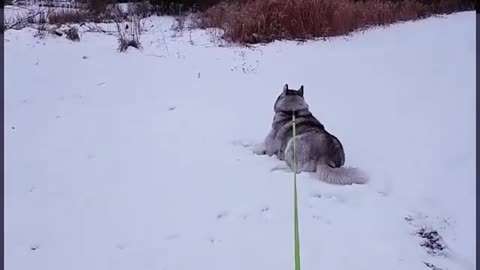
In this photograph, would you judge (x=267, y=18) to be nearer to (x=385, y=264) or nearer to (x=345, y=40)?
(x=345, y=40)

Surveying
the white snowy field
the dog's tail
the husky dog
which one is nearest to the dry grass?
the white snowy field

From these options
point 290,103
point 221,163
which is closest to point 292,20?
point 290,103

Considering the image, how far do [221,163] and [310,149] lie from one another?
0.67 meters

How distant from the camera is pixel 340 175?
123 inches

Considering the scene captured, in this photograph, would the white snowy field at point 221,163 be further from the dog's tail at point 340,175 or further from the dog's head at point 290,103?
the dog's head at point 290,103

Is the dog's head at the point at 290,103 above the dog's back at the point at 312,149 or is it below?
above

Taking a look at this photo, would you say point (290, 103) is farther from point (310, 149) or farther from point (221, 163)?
point (221, 163)

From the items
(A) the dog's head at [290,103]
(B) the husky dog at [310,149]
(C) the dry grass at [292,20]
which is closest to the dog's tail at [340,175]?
(B) the husky dog at [310,149]

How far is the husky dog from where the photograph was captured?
3.16m

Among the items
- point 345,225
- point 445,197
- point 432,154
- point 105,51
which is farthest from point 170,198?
point 105,51

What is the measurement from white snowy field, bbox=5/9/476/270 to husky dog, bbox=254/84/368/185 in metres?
0.09

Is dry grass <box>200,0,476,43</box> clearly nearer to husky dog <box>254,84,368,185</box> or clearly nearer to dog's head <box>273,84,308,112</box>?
dog's head <box>273,84,308,112</box>

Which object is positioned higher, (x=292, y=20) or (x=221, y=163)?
(x=292, y=20)

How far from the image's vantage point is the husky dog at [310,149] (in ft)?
10.4
